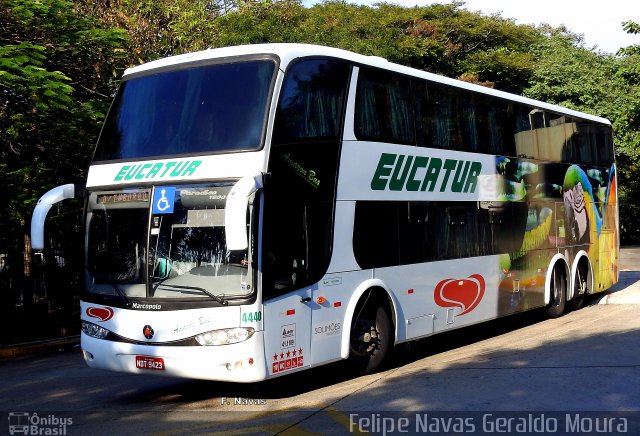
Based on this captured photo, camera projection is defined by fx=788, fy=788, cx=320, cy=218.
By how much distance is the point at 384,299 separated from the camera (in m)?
10.7

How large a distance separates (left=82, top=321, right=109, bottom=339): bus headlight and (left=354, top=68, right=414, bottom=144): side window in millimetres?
3978

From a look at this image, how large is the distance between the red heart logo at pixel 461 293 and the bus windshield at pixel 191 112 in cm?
445

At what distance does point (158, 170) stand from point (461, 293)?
5.54m

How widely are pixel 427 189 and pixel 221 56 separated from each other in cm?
388

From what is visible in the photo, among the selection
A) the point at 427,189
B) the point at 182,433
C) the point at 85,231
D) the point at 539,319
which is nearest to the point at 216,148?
the point at 85,231

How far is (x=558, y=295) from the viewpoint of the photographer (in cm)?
1622

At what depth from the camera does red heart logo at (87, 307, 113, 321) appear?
9.09 meters

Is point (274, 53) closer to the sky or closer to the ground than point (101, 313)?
closer to the sky

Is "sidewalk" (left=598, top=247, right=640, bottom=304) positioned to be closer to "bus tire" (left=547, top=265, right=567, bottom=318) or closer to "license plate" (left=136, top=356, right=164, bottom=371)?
"bus tire" (left=547, top=265, right=567, bottom=318)

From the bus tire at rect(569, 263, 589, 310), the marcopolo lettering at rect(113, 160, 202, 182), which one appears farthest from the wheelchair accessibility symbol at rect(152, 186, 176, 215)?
the bus tire at rect(569, 263, 589, 310)

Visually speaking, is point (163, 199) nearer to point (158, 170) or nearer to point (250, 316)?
point (158, 170)

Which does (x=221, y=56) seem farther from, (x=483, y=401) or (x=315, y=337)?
(x=483, y=401)

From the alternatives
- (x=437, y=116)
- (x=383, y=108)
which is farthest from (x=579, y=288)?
(x=383, y=108)

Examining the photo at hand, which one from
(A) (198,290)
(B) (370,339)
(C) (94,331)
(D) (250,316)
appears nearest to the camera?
(D) (250,316)
